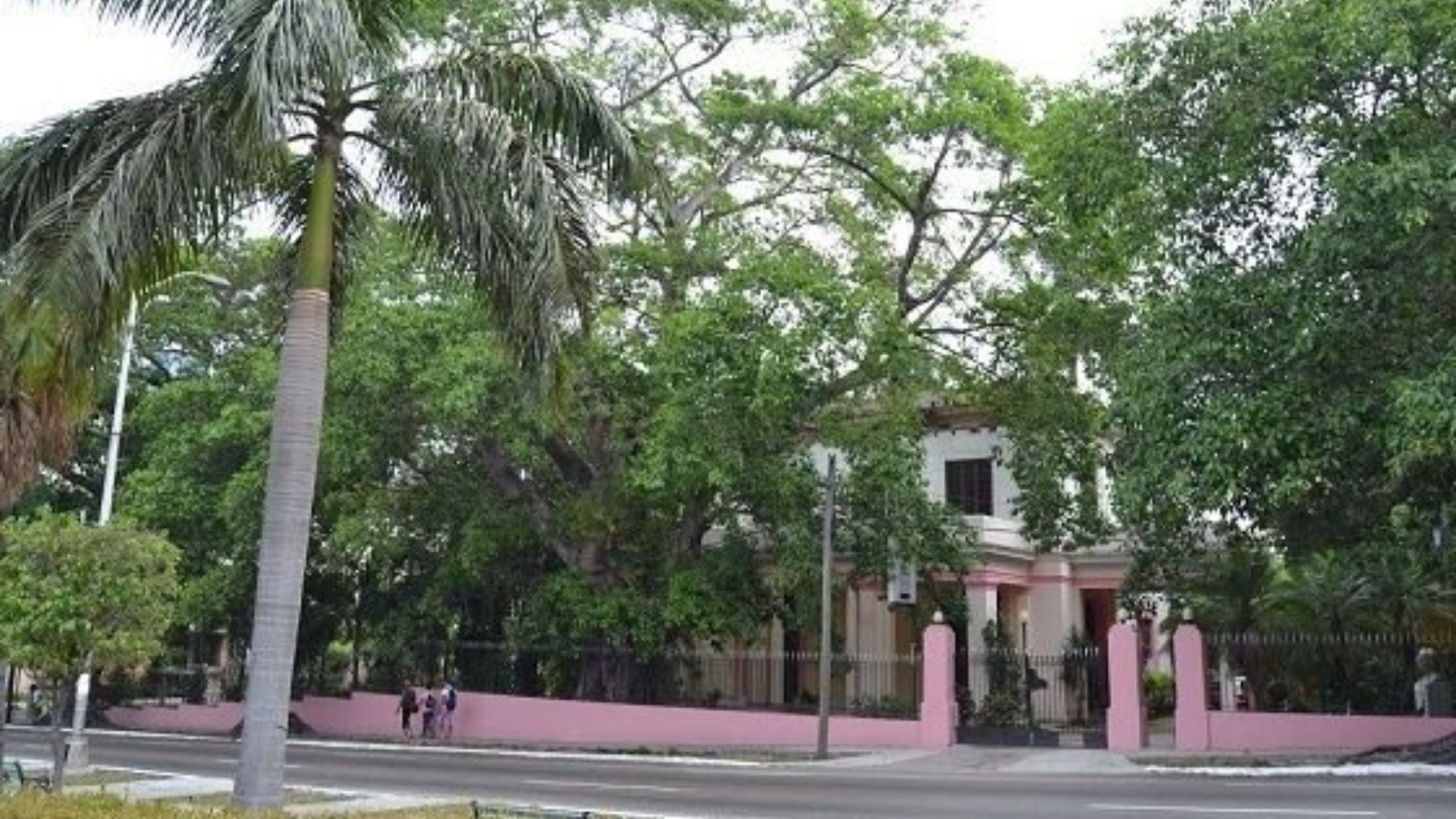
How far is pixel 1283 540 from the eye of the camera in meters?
24.9

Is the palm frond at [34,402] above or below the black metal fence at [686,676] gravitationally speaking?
above

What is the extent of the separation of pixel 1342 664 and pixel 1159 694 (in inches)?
362

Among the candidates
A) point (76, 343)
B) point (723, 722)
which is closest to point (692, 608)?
point (723, 722)

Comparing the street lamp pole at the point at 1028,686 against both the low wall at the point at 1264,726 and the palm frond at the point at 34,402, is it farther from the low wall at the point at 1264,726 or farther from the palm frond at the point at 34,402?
the palm frond at the point at 34,402

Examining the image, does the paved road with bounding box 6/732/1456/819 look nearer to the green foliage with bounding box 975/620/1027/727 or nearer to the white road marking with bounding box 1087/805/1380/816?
the white road marking with bounding box 1087/805/1380/816

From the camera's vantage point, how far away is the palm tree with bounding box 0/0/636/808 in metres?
10.6

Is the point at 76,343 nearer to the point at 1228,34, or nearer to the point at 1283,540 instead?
the point at 1228,34

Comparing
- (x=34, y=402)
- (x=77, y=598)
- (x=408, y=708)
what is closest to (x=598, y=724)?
(x=408, y=708)

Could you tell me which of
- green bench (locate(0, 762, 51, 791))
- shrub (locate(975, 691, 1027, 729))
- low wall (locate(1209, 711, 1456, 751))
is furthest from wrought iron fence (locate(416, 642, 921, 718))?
green bench (locate(0, 762, 51, 791))

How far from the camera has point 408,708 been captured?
1299 inches

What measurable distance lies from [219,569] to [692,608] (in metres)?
13.0

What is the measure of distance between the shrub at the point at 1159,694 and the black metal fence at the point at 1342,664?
6.62m

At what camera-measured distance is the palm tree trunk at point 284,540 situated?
1091 centimetres

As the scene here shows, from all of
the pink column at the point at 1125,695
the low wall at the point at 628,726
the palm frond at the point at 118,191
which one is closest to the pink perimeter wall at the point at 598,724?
the low wall at the point at 628,726
